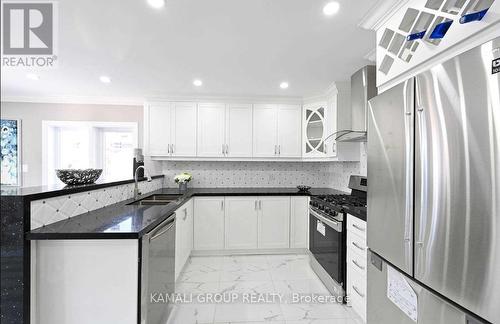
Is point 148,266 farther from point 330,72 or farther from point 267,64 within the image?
point 330,72

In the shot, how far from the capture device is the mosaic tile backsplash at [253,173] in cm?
394

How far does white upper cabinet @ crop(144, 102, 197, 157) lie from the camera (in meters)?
3.54

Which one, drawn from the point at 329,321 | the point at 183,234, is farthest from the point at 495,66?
the point at 183,234

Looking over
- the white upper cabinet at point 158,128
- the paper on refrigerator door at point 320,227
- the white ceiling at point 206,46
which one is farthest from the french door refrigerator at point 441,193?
the white upper cabinet at point 158,128

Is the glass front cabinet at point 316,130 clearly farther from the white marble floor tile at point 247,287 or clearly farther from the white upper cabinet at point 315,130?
the white marble floor tile at point 247,287

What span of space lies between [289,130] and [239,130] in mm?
807

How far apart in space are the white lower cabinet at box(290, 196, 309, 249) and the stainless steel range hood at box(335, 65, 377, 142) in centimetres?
127

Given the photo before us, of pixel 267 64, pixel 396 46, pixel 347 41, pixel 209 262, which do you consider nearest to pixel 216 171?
pixel 209 262

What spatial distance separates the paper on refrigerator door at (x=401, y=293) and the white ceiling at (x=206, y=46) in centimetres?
175

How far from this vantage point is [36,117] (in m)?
3.88

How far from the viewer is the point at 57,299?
134 centimetres

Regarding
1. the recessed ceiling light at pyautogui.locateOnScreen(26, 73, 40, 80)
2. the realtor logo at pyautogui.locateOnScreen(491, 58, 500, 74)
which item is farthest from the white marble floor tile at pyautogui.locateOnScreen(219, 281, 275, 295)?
the recessed ceiling light at pyautogui.locateOnScreen(26, 73, 40, 80)

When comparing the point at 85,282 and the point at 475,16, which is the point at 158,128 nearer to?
the point at 85,282

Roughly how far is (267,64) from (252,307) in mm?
2460
